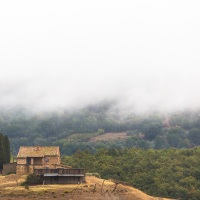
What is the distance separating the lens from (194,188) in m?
120

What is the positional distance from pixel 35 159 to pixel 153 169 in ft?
149

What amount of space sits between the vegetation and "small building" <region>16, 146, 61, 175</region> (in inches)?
1076

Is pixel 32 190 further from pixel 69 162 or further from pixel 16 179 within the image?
pixel 69 162

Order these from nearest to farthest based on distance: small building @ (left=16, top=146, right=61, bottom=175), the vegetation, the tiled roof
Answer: small building @ (left=16, top=146, right=61, bottom=175), the tiled roof, the vegetation

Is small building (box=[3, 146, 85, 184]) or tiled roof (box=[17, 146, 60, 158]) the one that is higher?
tiled roof (box=[17, 146, 60, 158])

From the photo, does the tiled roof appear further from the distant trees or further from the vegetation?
the vegetation

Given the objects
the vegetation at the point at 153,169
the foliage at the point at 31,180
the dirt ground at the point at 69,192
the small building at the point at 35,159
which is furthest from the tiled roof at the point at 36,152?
the vegetation at the point at 153,169

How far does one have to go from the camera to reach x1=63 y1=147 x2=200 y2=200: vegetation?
120 metres

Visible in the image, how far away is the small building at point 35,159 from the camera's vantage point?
103 meters

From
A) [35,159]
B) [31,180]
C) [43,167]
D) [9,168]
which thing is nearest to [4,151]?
[9,168]

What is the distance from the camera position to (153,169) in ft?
448

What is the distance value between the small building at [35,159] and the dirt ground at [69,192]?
31.6 feet

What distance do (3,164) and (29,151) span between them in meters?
8.96

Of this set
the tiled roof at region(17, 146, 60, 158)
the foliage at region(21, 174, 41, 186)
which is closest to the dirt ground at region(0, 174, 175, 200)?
the foliage at region(21, 174, 41, 186)
